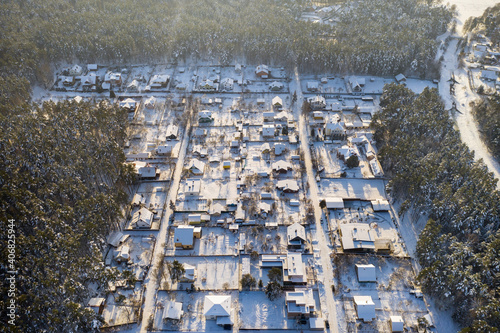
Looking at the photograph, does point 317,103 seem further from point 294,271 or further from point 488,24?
point 488,24

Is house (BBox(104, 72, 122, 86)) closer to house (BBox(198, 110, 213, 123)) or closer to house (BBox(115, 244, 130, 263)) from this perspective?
house (BBox(198, 110, 213, 123))

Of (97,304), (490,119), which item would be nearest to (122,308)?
(97,304)

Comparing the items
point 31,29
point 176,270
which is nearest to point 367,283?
point 176,270

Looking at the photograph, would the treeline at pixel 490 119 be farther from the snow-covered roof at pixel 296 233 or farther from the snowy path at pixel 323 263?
the snow-covered roof at pixel 296 233

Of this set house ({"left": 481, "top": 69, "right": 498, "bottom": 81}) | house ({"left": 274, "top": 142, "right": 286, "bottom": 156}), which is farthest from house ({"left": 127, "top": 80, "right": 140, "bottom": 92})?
house ({"left": 481, "top": 69, "right": 498, "bottom": 81})

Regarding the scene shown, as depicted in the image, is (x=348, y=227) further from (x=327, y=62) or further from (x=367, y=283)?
(x=327, y=62)

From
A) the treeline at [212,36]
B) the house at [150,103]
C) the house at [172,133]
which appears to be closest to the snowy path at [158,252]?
the house at [172,133]
